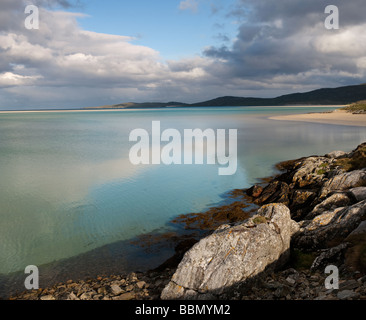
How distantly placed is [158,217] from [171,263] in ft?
18.0

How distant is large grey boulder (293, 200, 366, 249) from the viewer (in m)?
10.1

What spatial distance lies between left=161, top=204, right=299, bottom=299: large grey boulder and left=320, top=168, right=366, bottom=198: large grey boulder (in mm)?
7048

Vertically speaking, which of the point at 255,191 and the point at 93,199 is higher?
the point at 255,191

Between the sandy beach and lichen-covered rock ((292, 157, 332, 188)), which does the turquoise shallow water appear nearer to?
lichen-covered rock ((292, 157, 332, 188))

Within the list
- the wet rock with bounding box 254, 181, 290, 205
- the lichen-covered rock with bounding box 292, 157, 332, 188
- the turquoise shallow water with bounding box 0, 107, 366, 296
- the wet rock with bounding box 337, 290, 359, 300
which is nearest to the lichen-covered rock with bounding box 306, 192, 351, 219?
the wet rock with bounding box 254, 181, 290, 205

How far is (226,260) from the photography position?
8672 mm

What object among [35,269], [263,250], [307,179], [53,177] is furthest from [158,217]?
[53,177]

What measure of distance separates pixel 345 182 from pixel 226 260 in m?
9.91

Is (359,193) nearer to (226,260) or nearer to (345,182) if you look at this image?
(345,182)

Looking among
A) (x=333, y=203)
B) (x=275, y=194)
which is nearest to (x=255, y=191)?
(x=275, y=194)

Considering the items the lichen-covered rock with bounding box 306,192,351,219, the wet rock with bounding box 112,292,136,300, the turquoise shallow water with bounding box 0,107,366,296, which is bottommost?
the wet rock with bounding box 112,292,136,300

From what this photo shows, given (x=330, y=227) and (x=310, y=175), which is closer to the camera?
(x=330, y=227)
